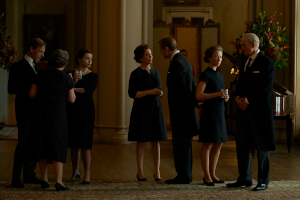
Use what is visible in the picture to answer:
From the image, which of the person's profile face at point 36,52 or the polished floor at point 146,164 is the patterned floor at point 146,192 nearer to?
the polished floor at point 146,164

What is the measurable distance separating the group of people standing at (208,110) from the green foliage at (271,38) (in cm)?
365

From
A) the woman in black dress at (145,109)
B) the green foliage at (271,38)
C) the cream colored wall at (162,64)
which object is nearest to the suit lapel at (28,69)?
Result: the woman in black dress at (145,109)

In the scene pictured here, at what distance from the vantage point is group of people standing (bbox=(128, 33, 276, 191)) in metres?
3.75

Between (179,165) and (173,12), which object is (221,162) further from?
(173,12)

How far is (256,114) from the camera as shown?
3.77m

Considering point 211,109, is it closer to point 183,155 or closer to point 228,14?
point 183,155

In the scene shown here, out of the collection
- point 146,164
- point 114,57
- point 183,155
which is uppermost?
point 114,57

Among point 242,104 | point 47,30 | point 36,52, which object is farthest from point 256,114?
point 47,30

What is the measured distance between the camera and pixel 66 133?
12.0ft

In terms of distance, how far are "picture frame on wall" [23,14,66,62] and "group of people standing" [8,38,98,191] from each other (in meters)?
6.99

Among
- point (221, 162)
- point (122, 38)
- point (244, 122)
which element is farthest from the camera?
point (122, 38)

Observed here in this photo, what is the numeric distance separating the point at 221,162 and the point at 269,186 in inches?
61.2

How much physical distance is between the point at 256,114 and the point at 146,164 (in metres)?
1.88

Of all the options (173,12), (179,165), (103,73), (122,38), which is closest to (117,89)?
(103,73)
